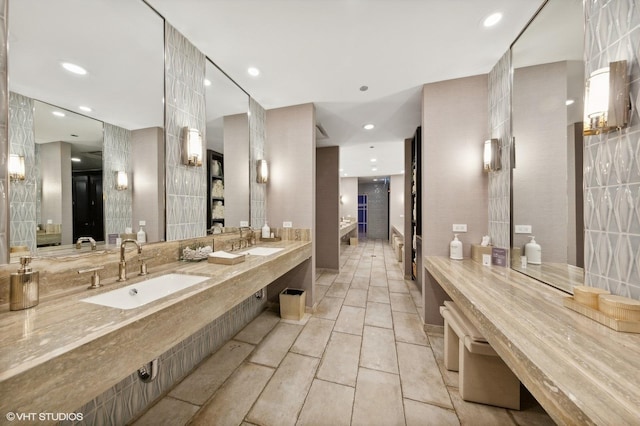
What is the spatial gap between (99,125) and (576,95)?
3151mm

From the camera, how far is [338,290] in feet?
13.0

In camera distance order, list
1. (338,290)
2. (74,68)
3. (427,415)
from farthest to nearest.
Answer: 1. (338,290)
2. (427,415)
3. (74,68)

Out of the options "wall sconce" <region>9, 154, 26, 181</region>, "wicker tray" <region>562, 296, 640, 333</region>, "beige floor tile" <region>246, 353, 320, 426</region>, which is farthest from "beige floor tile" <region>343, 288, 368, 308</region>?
"wall sconce" <region>9, 154, 26, 181</region>

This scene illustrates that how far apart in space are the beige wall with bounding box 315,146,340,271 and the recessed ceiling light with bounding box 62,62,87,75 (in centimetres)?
399

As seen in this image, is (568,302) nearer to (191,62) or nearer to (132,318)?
(132,318)

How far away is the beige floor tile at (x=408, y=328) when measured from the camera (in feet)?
8.09

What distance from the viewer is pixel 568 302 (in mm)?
1227

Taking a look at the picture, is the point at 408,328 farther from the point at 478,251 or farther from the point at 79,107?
the point at 79,107

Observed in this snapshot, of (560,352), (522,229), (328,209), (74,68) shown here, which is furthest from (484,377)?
(328,209)

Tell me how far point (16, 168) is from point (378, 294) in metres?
4.03

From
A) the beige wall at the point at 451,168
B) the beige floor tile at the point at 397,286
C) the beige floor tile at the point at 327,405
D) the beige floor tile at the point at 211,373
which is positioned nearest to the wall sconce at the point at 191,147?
the beige floor tile at the point at 211,373

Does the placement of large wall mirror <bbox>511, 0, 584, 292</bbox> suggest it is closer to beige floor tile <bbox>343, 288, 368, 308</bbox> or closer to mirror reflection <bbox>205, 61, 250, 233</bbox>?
beige floor tile <bbox>343, 288, 368, 308</bbox>

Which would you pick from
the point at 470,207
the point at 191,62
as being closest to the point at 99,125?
the point at 191,62

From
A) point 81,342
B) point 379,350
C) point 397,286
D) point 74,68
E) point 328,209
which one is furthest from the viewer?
point 328,209
